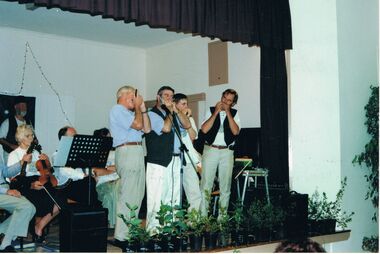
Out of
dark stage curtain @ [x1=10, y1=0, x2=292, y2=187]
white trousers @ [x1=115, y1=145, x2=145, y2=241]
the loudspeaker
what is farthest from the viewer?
dark stage curtain @ [x1=10, y1=0, x2=292, y2=187]

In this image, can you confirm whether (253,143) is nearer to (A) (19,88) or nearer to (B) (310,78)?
(B) (310,78)

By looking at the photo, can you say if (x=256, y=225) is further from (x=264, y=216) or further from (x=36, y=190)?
(x=36, y=190)

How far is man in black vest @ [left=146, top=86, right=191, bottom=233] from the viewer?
13.6ft

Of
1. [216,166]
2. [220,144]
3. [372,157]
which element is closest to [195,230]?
[216,166]

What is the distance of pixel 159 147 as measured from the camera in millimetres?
4258

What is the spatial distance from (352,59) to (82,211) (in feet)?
11.6

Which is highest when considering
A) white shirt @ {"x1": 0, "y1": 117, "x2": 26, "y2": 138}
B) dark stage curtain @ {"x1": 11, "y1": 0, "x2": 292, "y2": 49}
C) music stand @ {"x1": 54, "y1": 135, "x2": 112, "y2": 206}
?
dark stage curtain @ {"x1": 11, "y1": 0, "x2": 292, "y2": 49}

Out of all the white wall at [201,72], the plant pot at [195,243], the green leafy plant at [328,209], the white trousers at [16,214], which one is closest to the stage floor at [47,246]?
the white trousers at [16,214]

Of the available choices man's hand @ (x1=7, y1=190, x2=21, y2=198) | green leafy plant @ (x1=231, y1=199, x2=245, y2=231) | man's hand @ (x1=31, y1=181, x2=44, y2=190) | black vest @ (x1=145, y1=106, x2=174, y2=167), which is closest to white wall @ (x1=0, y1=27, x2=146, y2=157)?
man's hand @ (x1=31, y1=181, x2=44, y2=190)

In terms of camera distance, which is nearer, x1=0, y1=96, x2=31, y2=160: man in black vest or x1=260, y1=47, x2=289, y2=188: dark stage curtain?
x1=260, y1=47, x2=289, y2=188: dark stage curtain

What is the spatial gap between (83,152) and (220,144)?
162 centimetres

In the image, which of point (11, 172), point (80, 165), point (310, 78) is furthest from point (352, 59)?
point (11, 172)

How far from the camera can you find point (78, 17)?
7.10 meters

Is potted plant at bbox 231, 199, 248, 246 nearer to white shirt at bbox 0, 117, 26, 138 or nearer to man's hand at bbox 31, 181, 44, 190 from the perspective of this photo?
man's hand at bbox 31, 181, 44, 190
